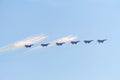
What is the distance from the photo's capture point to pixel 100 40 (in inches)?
5763

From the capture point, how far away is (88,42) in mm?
143875

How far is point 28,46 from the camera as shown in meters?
144

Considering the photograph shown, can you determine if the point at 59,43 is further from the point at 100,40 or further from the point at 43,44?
the point at 100,40

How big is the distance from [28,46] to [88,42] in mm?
35364

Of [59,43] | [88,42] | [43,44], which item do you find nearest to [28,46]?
[43,44]

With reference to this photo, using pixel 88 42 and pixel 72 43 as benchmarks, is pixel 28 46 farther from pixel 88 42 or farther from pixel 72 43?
pixel 88 42

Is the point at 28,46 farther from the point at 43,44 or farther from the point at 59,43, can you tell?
the point at 59,43

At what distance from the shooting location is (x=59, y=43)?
470ft

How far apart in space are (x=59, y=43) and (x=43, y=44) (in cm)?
984

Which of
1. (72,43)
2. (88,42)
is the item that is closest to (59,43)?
(72,43)

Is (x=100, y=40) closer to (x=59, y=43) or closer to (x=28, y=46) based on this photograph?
(x=59, y=43)

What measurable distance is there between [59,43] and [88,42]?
17.0m

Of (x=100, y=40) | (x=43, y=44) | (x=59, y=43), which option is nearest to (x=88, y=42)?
(x=100, y=40)

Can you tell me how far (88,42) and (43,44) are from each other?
2665 cm
